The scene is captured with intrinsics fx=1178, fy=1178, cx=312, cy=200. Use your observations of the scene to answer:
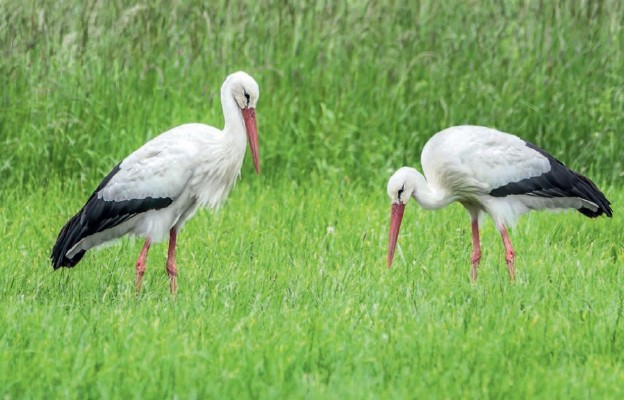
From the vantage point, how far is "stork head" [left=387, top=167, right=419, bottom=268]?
6.27 meters

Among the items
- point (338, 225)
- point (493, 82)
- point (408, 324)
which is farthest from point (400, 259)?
point (493, 82)

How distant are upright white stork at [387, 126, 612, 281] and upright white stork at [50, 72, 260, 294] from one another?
0.97m

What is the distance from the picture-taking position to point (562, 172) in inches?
258

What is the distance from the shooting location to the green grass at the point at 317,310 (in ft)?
14.1

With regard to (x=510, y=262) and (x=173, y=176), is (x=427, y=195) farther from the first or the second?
(x=173, y=176)

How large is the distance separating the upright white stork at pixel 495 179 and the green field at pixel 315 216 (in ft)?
0.94

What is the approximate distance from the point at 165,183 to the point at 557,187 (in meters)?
2.18

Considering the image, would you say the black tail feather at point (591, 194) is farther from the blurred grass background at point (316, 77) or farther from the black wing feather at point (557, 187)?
the blurred grass background at point (316, 77)

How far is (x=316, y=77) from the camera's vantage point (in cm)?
861

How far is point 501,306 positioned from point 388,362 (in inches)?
39.5

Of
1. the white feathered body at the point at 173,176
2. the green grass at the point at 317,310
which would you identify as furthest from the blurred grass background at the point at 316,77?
the white feathered body at the point at 173,176

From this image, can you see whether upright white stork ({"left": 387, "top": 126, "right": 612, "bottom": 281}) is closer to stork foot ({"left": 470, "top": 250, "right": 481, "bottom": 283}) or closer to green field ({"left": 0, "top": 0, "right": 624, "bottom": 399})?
stork foot ({"left": 470, "top": 250, "right": 481, "bottom": 283})

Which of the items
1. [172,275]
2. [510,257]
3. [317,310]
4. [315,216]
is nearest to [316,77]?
[315,216]

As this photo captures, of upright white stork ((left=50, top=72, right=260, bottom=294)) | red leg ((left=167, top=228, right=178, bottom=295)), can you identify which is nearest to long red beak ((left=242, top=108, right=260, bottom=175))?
upright white stork ((left=50, top=72, right=260, bottom=294))
